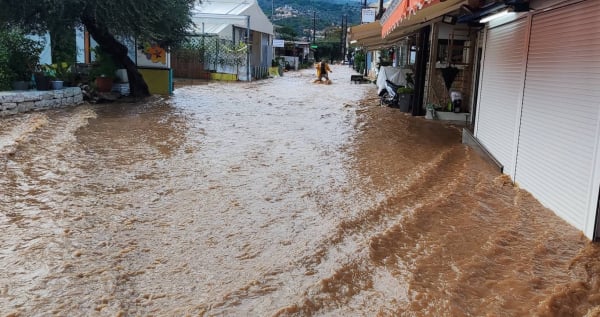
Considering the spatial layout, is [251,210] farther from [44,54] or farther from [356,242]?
[44,54]

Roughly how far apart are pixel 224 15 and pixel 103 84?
15.9 meters

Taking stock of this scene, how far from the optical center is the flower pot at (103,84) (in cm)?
1670

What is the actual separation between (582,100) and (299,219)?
9.66ft

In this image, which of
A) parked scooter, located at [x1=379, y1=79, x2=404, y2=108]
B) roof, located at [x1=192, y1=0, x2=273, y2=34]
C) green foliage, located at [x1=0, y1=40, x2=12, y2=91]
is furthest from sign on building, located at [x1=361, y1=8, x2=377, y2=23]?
green foliage, located at [x1=0, y1=40, x2=12, y2=91]

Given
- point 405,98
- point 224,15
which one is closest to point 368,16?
point 224,15

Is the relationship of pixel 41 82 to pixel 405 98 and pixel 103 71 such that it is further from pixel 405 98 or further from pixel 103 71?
pixel 405 98

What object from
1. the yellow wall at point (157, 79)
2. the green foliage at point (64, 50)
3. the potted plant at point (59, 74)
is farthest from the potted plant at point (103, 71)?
the yellow wall at point (157, 79)

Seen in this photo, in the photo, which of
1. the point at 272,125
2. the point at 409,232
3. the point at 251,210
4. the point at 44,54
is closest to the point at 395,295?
the point at 409,232

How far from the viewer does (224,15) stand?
103 ft

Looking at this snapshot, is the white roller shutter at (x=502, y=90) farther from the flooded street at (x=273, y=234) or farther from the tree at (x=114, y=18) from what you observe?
the tree at (x=114, y=18)

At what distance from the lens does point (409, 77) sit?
17.5 m

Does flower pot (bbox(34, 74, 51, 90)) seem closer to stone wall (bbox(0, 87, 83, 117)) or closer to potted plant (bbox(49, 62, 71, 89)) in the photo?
potted plant (bbox(49, 62, 71, 89))

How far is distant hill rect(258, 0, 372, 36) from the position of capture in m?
118

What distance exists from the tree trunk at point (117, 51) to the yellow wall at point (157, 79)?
1065 mm
